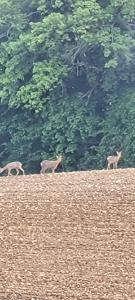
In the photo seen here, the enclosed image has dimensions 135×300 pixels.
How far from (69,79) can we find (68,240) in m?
11.5

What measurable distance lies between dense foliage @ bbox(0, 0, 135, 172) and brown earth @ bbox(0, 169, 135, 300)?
5.91 metres

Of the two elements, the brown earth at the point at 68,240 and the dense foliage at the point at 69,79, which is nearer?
the brown earth at the point at 68,240

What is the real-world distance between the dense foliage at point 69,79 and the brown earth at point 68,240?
5.91 metres

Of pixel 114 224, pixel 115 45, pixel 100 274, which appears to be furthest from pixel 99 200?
pixel 115 45

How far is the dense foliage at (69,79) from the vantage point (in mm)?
21172

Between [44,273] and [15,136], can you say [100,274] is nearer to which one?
[44,273]

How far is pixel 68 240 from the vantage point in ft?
38.1

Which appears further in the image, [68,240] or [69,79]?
[69,79]

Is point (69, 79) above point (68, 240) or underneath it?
underneath

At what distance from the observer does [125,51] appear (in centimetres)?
2094

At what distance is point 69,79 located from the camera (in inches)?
891

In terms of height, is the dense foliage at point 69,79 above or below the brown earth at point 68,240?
below

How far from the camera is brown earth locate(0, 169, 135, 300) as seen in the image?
32.0ft

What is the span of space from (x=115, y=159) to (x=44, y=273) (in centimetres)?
913
